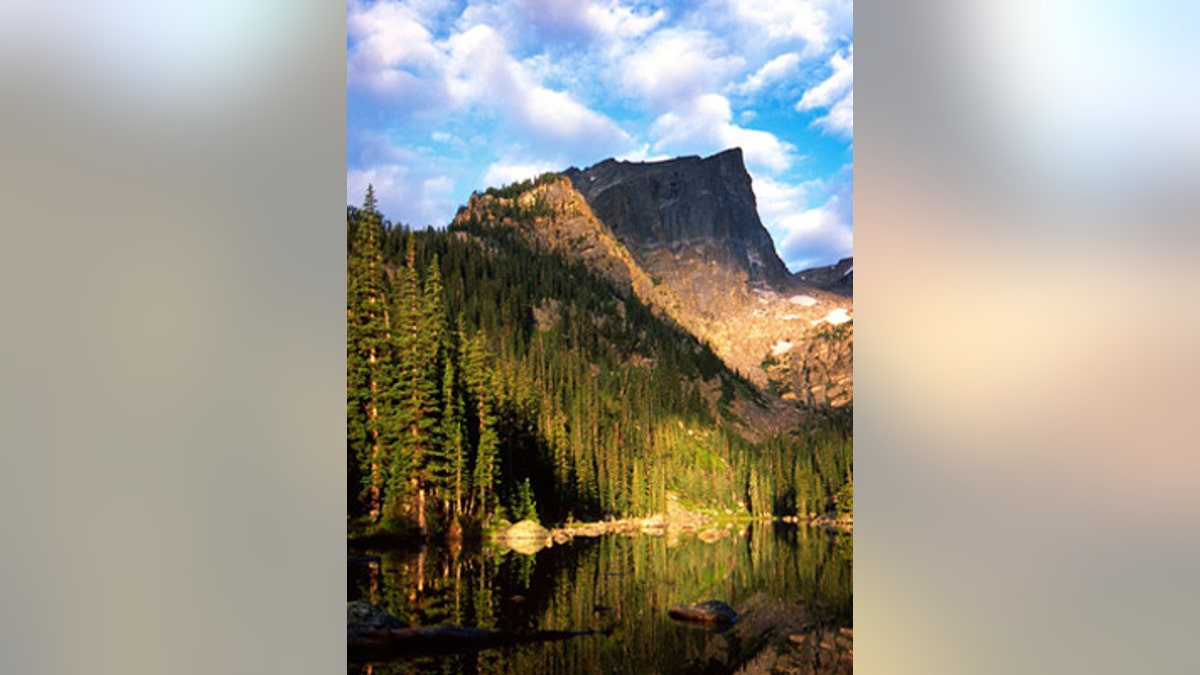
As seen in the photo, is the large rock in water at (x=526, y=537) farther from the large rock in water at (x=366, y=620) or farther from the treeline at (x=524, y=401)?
the large rock in water at (x=366, y=620)

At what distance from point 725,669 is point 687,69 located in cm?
231

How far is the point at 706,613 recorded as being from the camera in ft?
10.5

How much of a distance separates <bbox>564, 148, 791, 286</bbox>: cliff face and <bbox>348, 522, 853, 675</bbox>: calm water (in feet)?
3.69

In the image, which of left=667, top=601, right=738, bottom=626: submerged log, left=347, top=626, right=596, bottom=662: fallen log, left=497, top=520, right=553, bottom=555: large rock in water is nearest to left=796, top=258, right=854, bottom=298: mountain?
left=667, top=601, right=738, bottom=626: submerged log

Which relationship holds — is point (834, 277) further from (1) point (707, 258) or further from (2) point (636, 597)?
(2) point (636, 597)

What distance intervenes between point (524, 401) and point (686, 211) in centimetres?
101

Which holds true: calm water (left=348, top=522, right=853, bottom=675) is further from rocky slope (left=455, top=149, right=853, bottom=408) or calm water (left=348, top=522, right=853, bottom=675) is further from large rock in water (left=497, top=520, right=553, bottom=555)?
rocky slope (left=455, top=149, right=853, bottom=408)
